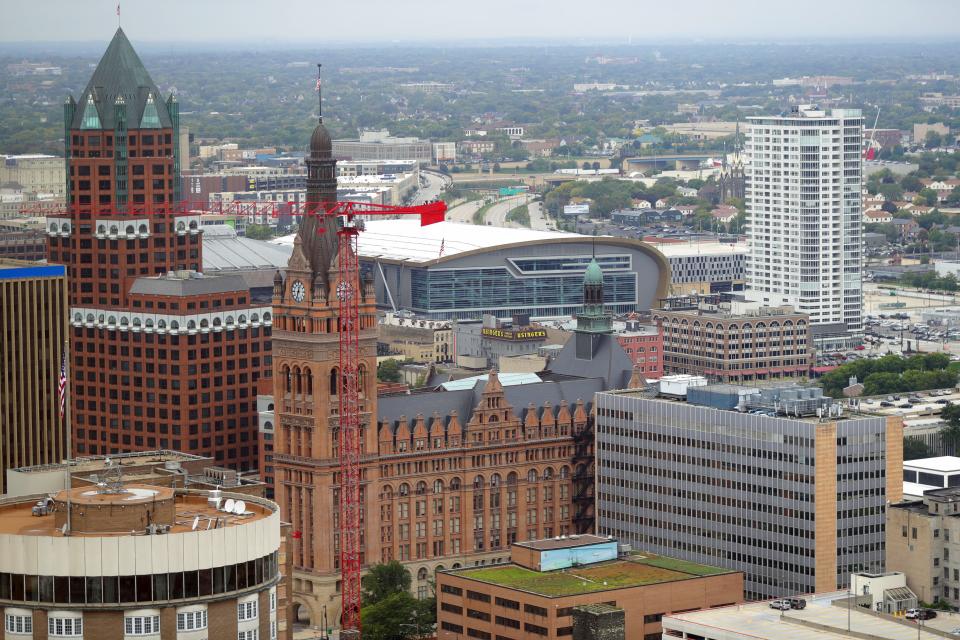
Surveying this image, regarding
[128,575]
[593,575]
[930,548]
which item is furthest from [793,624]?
[128,575]

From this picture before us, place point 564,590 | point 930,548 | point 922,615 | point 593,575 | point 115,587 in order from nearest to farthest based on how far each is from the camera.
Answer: point 115,587 → point 922,615 → point 564,590 → point 593,575 → point 930,548

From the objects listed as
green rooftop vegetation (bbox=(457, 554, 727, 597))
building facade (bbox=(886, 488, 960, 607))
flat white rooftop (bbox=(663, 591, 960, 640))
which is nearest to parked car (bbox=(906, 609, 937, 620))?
flat white rooftop (bbox=(663, 591, 960, 640))

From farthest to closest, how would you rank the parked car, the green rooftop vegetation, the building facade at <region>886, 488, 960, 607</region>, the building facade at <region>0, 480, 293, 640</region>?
1. the building facade at <region>886, 488, 960, 607</region>
2. the green rooftop vegetation
3. the parked car
4. the building facade at <region>0, 480, 293, 640</region>

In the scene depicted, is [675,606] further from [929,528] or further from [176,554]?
[176,554]

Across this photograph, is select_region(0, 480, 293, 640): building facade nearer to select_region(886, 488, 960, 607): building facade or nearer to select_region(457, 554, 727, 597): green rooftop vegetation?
select_region(457, 554, 727, 597): green rooftop vegetation

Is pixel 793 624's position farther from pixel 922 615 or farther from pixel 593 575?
pixel 593 575

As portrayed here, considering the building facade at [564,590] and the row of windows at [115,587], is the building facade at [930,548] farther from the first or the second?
the row of windows at [115,587]
